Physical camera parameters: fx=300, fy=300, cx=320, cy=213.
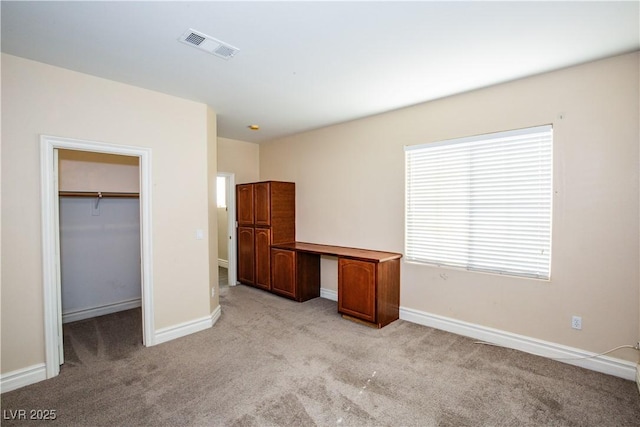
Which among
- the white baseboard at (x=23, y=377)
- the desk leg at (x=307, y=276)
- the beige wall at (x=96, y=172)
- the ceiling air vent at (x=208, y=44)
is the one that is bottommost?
the white baseboard at (x=23, y=377)

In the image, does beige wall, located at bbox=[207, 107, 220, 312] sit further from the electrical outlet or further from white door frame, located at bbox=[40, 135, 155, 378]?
the electrical outlet

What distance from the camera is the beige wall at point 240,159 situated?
5.44 metres

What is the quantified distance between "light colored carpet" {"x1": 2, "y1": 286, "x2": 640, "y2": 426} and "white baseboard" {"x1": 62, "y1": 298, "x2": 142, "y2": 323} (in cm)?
46

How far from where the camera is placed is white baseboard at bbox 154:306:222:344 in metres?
Result: 3.23

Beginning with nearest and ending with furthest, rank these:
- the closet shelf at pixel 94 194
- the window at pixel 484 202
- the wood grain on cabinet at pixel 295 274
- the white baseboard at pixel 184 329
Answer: the window at pixel 484 202
the white baseboard at pixel 184 329
the closet shelf at pixel 94 194
the wood grain on cabinet at pixel 295 274

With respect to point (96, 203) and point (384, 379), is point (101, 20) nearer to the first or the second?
point (96, 203)

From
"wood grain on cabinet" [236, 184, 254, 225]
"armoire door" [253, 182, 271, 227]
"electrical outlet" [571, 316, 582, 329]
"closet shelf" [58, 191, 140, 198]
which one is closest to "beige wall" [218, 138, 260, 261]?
"wood grain on cabinet" [236, 184, 254, 225]

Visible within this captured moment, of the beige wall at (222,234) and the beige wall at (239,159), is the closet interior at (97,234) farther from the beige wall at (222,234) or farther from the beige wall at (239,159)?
the beige wall at (222,234)

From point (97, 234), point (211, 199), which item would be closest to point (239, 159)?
point (211, 199)

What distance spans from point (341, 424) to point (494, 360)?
5.57 ft

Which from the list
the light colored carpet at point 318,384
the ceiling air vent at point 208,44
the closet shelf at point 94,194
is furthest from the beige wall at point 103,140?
the ceiling air vent at point 208,44

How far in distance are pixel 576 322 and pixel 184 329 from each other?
12.9ft

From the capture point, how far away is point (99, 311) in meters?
3.99

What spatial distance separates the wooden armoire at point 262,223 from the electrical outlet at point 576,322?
381cm
